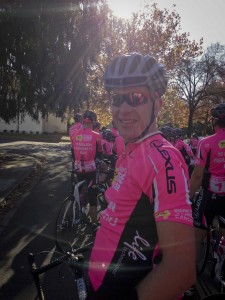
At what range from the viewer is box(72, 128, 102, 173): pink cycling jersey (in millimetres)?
6742

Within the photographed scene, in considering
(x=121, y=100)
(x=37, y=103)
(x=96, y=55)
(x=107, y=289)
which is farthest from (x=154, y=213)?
(x=96, y=55)

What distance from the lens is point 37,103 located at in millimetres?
17469

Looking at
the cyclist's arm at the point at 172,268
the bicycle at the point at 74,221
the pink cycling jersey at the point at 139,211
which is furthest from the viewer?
the bicycle at the point at 74,221

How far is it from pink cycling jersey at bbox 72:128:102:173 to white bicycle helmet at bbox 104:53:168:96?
15.6 ft

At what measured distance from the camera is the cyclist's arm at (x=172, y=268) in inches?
53.4

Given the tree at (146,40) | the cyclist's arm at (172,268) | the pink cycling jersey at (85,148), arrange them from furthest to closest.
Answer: the tree at (146,40) → the pink cycling jersey at (85,148) → the cyclist's arm at (172,268)

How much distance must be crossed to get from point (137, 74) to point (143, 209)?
0.77 meters

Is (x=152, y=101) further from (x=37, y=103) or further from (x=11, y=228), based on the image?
(x=37, y=103)

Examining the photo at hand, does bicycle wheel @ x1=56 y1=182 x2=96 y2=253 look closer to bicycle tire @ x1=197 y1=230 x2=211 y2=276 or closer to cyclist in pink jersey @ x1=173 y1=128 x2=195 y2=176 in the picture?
bicycle tire @ x1=197 y1=230 x2=211 y2=276

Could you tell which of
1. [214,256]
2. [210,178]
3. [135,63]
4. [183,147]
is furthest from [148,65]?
[183,147]

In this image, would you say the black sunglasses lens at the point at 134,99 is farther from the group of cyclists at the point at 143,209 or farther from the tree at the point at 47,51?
the tree at the point at 47,51

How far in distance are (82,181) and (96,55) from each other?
13.9 metres

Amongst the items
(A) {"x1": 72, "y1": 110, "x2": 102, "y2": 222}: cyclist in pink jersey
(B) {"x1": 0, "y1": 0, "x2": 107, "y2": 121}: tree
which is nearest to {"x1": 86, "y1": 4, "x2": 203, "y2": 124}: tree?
(B) {"x1": 0, "y1": 0, "x2": 107, "y2": 121}: tree

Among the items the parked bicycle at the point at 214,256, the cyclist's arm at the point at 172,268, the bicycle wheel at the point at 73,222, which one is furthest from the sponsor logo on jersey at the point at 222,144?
the bicycle wheel at the point at 73,222
